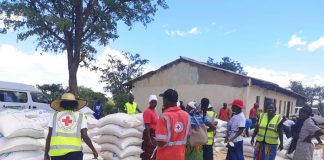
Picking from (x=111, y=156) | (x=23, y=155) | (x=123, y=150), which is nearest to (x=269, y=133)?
(x=123, y=150)

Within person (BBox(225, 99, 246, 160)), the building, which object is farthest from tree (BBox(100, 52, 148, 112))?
person (BBox(225, 99, 246, 160))

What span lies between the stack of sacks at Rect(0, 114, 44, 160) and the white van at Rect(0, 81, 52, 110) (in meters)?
10.0

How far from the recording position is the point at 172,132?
402cm

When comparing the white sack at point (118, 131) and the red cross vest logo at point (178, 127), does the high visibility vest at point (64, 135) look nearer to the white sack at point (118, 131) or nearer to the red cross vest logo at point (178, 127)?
the red cross vest logo at point (178, 127)

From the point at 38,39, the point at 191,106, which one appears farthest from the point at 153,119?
the point at 38,39

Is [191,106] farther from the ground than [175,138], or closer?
farther from the ground

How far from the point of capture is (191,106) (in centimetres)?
530

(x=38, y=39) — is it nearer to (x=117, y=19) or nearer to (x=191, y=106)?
(x=117, y=19)

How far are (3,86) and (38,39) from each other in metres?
6.39

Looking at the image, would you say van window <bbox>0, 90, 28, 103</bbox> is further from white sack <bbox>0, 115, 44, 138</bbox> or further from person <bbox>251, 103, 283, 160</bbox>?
person <bbox>251, 103, 283, 160</bbox>

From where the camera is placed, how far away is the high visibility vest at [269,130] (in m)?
6.54

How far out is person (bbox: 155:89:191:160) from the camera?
3.97 meters

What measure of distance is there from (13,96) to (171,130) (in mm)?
12592

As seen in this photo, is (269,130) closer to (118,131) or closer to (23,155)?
(118,131)
